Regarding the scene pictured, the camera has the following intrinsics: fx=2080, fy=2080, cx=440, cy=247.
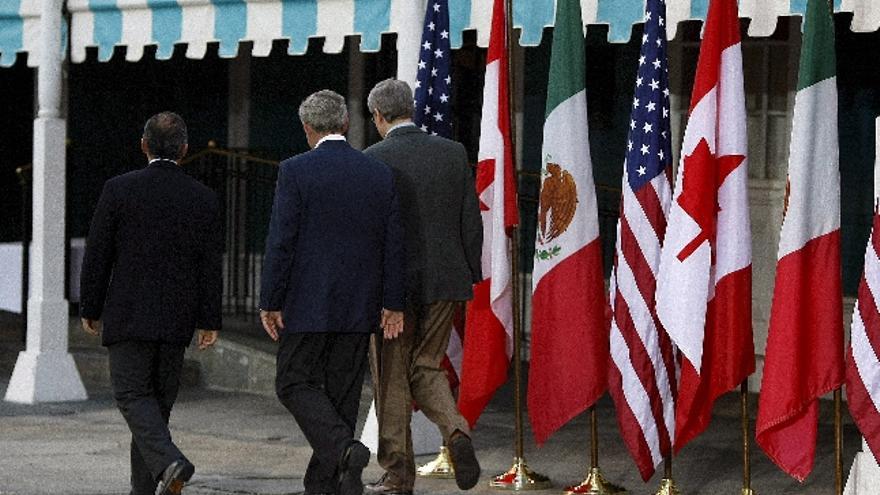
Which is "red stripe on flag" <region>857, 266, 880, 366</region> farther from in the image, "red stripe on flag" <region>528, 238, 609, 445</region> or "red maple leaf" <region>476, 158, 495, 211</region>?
"red maple leaf" <region>476, 158, 495, 211</region>

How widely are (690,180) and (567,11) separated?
122 cm

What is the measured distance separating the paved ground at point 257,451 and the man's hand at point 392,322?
1.22 m

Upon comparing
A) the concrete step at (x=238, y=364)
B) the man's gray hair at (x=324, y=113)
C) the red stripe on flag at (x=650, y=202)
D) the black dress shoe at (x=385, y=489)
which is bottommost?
the black dress shoe at (x=385, y=489)

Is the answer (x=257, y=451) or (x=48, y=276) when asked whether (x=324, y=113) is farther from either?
(x=48, y=276)

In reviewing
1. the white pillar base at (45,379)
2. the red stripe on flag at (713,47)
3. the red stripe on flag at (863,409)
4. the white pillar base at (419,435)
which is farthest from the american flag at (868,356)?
the white pillar base at (45,379)

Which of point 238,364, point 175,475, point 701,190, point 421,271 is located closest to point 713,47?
point 701,190

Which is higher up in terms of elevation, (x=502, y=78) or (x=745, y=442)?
(x=502, y=78)

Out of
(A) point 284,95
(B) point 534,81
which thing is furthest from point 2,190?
(B) point 534,81

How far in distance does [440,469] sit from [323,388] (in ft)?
6.30

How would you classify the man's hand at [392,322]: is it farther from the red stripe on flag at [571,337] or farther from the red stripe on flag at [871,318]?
the red stripe on flag at [871,318]

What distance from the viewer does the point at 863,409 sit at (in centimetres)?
886

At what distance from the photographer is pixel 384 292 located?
9.05 meters

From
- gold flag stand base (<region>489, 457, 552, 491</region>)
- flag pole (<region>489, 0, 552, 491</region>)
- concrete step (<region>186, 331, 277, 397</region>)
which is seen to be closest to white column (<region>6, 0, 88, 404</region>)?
concrete step (<region>186, 331, 277, 397</region>)

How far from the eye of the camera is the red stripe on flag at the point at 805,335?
912cm
